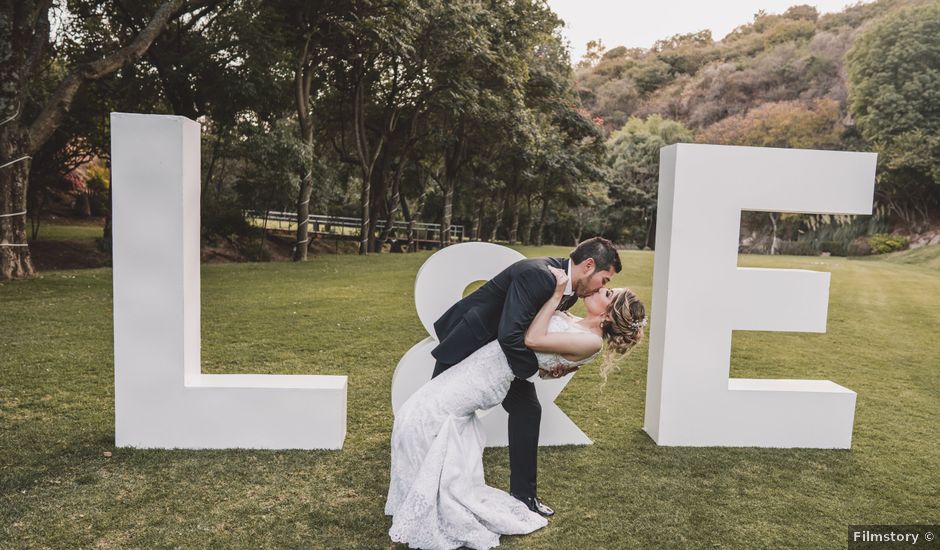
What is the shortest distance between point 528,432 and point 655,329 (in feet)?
6.36

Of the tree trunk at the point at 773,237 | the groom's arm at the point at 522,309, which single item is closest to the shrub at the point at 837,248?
the tree trunk at the point at 773,237

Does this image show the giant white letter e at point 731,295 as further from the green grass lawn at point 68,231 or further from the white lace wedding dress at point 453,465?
the green grass lawn at point 68,231

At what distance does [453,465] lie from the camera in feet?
12.1

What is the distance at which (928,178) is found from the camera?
3428 cm

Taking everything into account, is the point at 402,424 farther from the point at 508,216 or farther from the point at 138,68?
the point at 508,216

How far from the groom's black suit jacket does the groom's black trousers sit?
0.76ft

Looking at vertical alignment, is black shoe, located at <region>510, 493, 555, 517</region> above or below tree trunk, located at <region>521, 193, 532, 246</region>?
below

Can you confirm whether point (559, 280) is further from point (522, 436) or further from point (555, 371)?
point (522, 436)

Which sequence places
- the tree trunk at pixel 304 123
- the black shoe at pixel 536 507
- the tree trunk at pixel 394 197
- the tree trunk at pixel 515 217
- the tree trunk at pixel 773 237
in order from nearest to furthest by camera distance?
the black shoe at pixel 536 507 → the tree trunk at pixel 304 123 → the tree trunk at pixel 394 197 → the tree trunk at pixel 515 217 → the tree trunk at pixel 773 237

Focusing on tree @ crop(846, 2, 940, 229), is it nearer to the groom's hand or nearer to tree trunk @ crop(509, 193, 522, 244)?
tree trunk @ crop(509, 193, 522, 244)

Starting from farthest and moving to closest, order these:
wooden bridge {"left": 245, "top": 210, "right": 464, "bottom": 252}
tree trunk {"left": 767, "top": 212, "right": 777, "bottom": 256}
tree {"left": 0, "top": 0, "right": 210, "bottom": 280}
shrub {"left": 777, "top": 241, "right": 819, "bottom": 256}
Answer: tree trunk {"left": 767, "top": 212, "right": 777, "bottom": 256} → shrub {"left": 777, "top": 241, "right": 819, "bottom": 256} → wooden bridge {"left": 245, "top": 210, "right": 464, "bottom": 252} → tree {"left": 0, "top": 0, "right": 210, "bottom": 280}

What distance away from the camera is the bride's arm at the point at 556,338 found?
3.72 meters

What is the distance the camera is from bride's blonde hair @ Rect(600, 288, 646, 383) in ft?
12.5

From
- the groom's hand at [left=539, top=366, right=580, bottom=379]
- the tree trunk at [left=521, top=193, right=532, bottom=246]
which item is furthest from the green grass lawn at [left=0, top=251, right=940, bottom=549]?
the tree trunk at [left=521, top=193, right=532, bottom=246]
